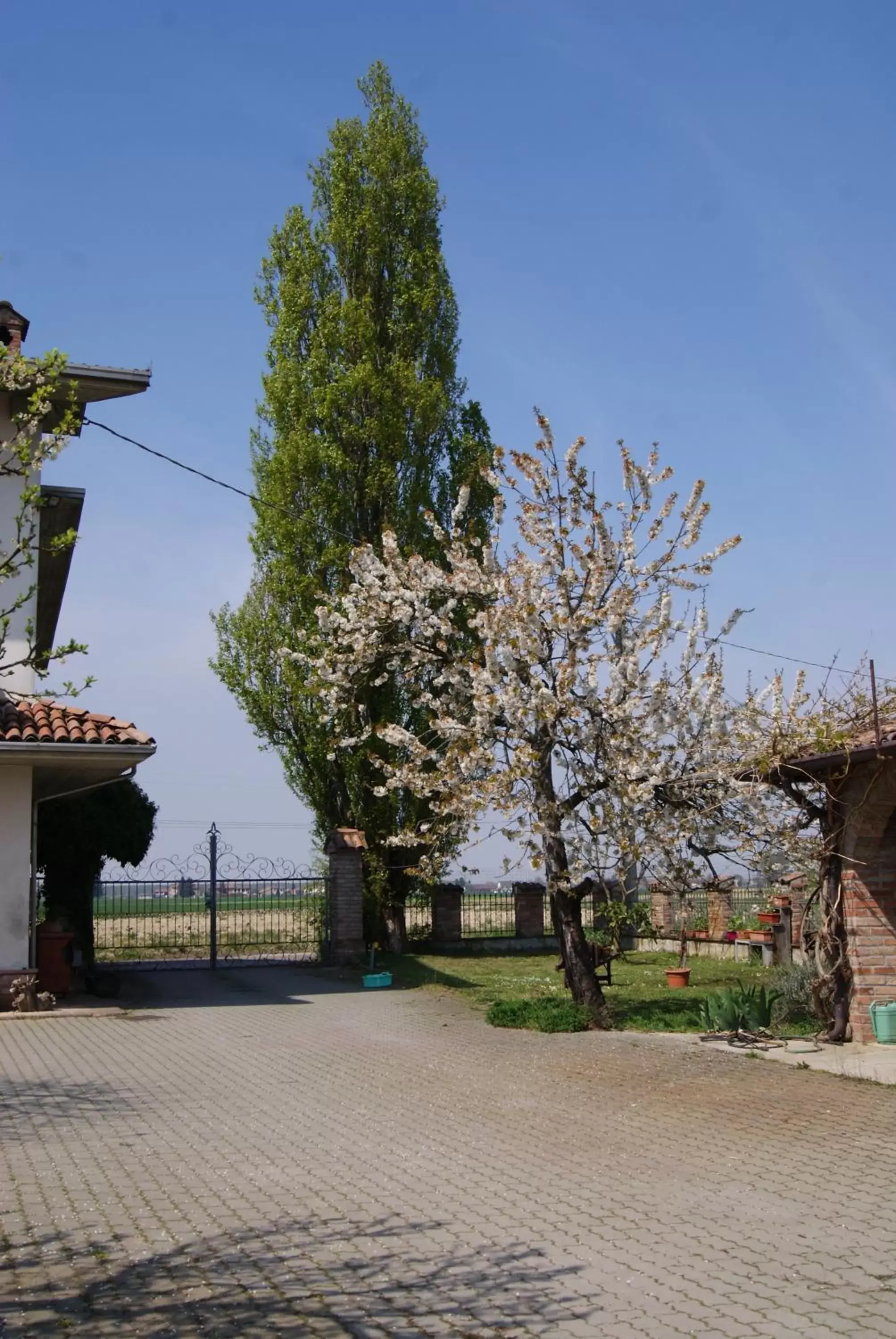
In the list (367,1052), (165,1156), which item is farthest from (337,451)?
(165,1156)

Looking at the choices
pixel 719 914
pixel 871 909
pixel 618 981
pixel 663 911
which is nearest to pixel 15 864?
pixel 618 981

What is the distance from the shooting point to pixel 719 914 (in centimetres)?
2675

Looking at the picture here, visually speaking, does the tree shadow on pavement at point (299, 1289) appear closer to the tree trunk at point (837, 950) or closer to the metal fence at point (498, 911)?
the tree trunk at point (837, 950)

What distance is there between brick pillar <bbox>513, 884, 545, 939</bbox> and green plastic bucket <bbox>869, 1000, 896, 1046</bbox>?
15062mm

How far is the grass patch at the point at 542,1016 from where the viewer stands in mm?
14391

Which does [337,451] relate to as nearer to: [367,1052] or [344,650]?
[344,650]

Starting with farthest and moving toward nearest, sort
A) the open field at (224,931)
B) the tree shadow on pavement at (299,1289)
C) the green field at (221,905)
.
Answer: the open field at (224,931)
the green field at (221,905)
the tree shadow on pavement at (299,1289)

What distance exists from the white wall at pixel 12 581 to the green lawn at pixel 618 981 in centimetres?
747

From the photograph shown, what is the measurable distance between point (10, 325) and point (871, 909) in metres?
14.6

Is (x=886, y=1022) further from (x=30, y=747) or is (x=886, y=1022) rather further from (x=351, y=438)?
(x=351, y=438)

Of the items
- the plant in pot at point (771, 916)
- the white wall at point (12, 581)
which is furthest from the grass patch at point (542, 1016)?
the plant in pot at point (771, 916)

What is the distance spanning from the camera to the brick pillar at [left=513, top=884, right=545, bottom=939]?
2734 cm

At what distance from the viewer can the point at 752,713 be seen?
46.3ft

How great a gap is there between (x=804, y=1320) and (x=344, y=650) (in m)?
13.8
